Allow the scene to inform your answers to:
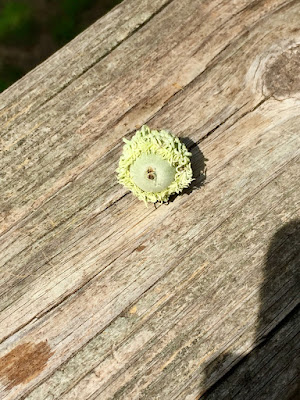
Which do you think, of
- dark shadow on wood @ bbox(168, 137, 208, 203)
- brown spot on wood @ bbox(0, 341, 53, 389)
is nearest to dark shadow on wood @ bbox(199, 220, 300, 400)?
dark shadow on wood @ bbox(168, 137, 208, 203)

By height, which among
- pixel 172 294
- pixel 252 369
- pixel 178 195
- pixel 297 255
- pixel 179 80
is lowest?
pixel 252 369

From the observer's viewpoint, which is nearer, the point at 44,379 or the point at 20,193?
the point at 44,379

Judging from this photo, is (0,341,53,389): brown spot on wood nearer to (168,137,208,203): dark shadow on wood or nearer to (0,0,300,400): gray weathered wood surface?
(0,0,300,400): gray weathered wood surface

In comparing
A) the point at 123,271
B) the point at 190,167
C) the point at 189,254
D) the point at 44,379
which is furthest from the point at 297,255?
the point at 44,379

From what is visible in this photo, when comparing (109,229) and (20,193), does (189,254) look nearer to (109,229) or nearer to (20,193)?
(109,229)

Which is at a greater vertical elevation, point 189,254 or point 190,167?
point 190,167

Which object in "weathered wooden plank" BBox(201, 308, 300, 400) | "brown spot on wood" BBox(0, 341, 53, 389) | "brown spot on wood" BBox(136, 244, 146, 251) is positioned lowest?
"weathered wooden plank" BBox(201, 308, 300, 400)
